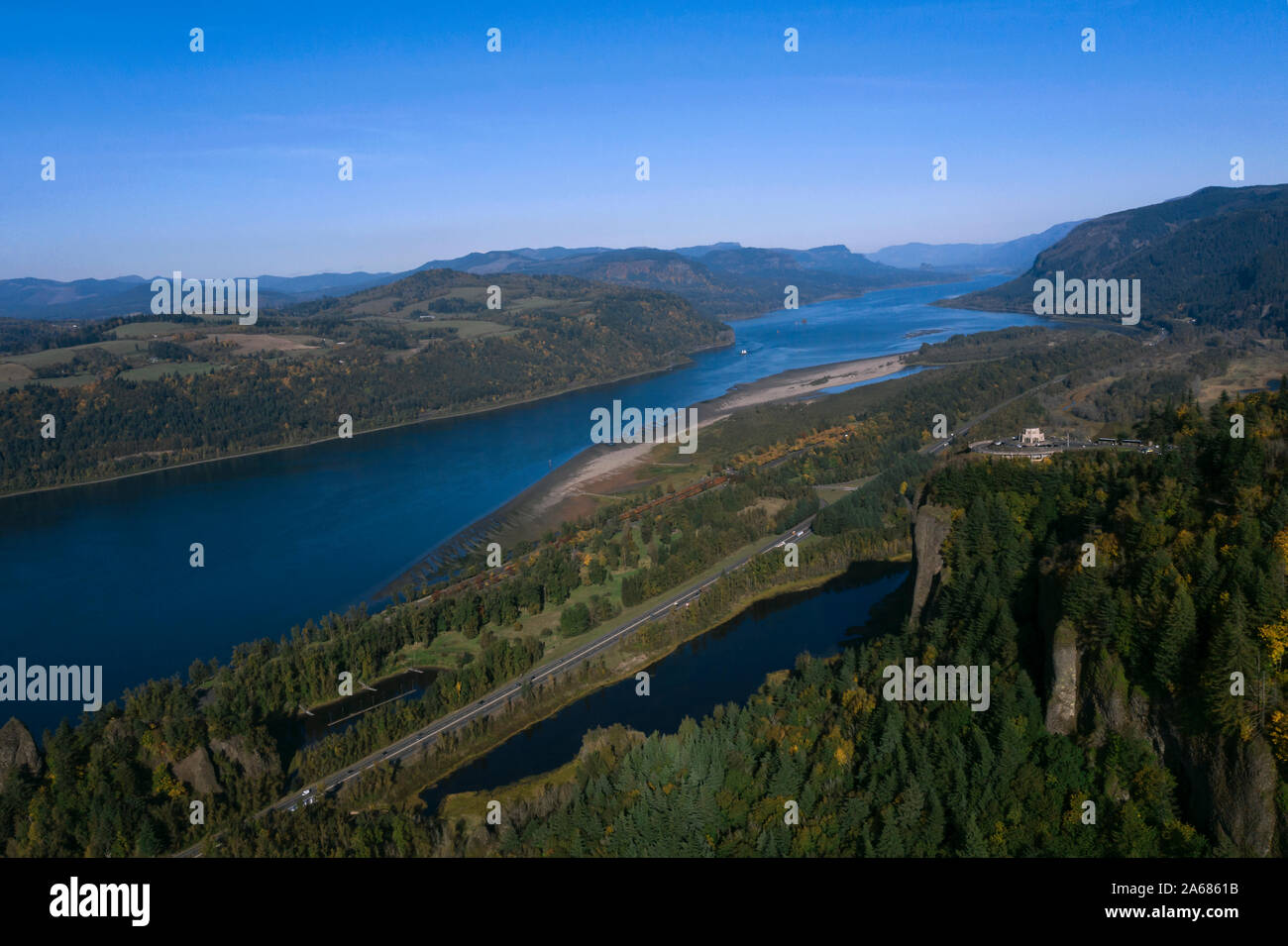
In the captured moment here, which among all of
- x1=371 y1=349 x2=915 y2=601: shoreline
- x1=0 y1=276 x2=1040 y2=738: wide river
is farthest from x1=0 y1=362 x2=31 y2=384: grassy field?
x1=371 y1=349 x2=915 y2=601: shoreline

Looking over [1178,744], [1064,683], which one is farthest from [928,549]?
[1178,744]

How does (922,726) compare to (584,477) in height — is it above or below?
below

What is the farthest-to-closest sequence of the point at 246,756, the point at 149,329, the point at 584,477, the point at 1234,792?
1. the point at 149,329
2. the point at 584,477
3. the point at 246,756
4. the point at 1234,792

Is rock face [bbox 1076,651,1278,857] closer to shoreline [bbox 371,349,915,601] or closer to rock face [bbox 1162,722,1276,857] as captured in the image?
rock face [bbox 1162,722,1276,857]

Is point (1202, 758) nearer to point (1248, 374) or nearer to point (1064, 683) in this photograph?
point (1064, 683)

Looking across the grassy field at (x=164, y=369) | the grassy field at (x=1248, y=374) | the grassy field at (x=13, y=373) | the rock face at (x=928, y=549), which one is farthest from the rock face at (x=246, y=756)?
the grassy field at (x=13, y=373)

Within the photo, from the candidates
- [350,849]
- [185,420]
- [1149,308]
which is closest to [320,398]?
[185,420]
